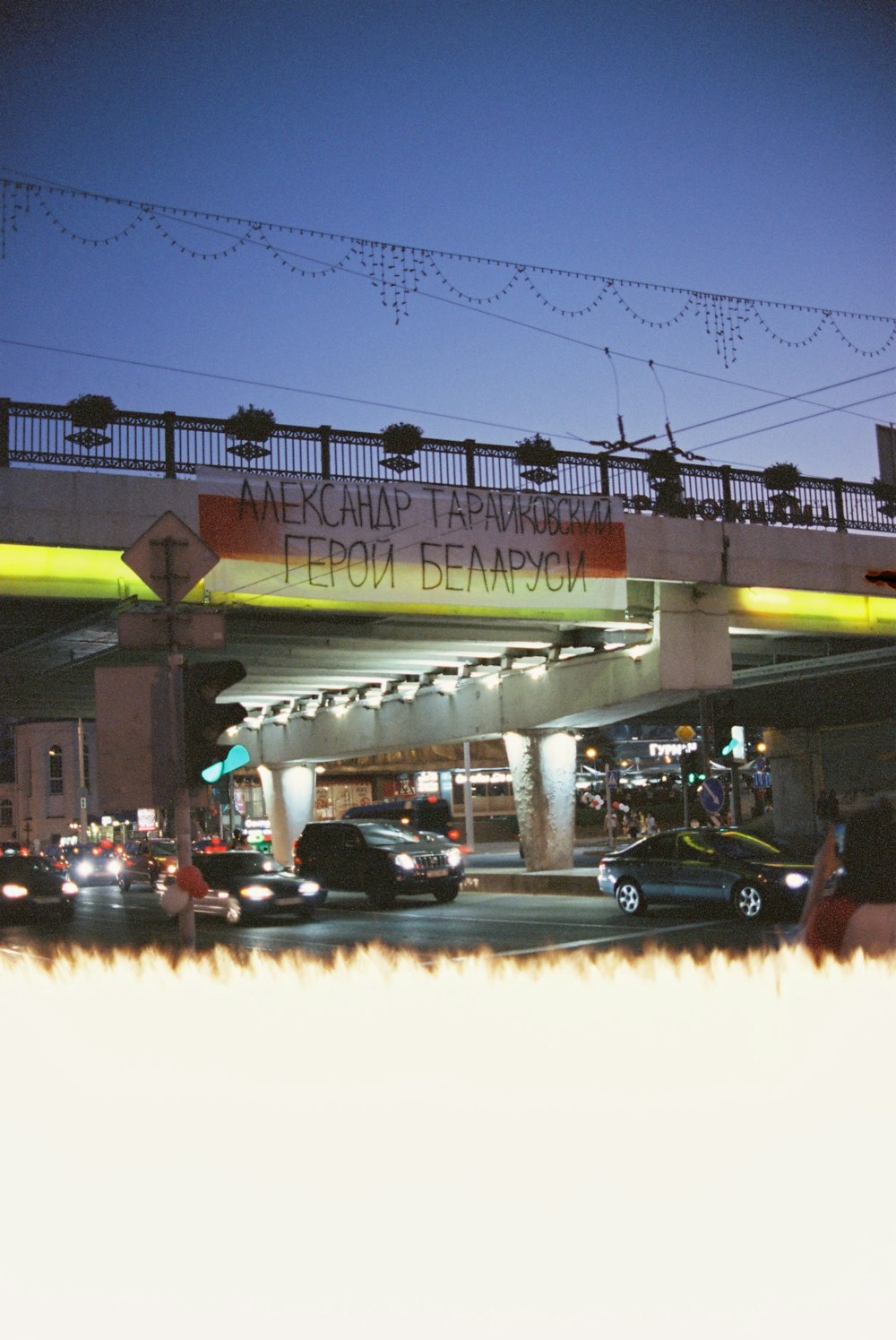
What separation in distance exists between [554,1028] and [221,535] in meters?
14.8

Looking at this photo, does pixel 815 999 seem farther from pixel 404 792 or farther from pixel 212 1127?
pixel 404 792

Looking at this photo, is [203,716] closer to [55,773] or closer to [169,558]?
[169,558]

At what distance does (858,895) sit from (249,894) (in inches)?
699

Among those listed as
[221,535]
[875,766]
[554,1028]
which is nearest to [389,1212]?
[554,1028]

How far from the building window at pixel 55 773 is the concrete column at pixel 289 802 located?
1813 inches

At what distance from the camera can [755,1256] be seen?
4242 millimetres

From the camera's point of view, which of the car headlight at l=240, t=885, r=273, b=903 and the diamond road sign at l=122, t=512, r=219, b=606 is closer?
the diamond road sign at l=122, t=512, r=219, b=606

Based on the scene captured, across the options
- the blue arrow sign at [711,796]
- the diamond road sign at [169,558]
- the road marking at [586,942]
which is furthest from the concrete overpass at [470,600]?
the diamond road sign at [169,558]

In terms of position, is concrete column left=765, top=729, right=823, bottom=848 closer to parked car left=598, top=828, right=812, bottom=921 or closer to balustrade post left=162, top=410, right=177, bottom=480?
parked car left=598, top=828, right=812, bottom=921

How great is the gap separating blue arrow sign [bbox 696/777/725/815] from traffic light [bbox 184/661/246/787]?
1620cm

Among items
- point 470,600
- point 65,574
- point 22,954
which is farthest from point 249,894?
point 65,574

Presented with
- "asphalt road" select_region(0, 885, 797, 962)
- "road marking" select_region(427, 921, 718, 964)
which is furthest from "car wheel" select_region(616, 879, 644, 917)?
"road marking" select_region(427, 921, 718, 964)

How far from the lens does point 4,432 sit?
1911 cm

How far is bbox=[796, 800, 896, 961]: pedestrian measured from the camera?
743 cm
